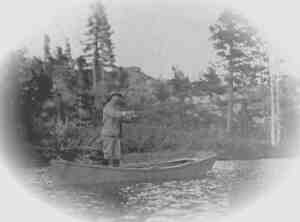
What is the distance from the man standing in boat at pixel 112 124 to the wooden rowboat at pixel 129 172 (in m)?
0.15

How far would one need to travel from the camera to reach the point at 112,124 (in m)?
3.90

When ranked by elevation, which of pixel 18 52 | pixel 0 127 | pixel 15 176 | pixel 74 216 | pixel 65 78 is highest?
pixel 18 52

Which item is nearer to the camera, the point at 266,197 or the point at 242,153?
the point at 266,197

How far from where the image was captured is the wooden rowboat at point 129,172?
3.87m

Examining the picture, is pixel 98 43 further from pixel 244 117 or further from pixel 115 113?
pixel 244 117

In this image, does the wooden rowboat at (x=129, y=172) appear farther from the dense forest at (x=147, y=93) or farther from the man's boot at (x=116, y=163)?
the dense forest at (x=147, y=93)

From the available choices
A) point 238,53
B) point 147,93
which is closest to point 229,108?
point 238,53

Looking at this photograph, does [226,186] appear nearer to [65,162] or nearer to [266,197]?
[266,197]

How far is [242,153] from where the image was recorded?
413 centimetres

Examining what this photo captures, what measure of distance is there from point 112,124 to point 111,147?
22 centimetres

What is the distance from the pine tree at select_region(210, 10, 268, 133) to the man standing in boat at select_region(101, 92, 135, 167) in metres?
1.00

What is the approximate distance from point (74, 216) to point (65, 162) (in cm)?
56

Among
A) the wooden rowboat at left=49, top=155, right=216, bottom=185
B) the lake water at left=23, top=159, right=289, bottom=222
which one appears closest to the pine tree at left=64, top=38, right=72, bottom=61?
the wooden rowboat at left=49, top=155, right=216, bottom=185

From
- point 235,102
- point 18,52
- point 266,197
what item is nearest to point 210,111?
point 235,102
